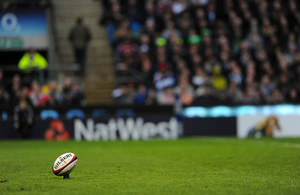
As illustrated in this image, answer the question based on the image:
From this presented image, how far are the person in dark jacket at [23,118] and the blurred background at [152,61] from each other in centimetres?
5

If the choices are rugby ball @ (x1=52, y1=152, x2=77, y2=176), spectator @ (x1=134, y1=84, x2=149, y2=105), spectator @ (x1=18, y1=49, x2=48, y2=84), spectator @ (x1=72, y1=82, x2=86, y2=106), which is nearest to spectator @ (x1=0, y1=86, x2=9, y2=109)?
spectator @ (x1=18, y1=49, x2=48, y2=84)

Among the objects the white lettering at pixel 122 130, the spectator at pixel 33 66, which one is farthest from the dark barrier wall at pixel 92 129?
the spectator at pixel 33 66

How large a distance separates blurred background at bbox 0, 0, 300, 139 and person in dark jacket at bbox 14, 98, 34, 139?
0.17 feet

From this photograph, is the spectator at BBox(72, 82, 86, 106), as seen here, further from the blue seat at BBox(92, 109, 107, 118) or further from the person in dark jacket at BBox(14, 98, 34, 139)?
the person in dark jacket at BBox(14, 98, 34, 139)

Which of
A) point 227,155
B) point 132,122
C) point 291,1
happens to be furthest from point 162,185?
point 291,1

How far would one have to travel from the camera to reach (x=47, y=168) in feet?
31.5

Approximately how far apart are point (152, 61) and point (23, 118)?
523cm

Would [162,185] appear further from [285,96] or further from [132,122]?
[285,96]

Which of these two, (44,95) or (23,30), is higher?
(23,30)

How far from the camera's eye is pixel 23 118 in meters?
19.5

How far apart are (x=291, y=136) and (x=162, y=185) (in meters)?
13.4

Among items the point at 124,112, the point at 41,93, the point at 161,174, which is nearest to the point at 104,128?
the point at 124,112

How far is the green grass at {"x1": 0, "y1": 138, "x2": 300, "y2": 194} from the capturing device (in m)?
6.83

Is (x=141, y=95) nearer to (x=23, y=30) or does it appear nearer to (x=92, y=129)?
(x=92, y=129)
